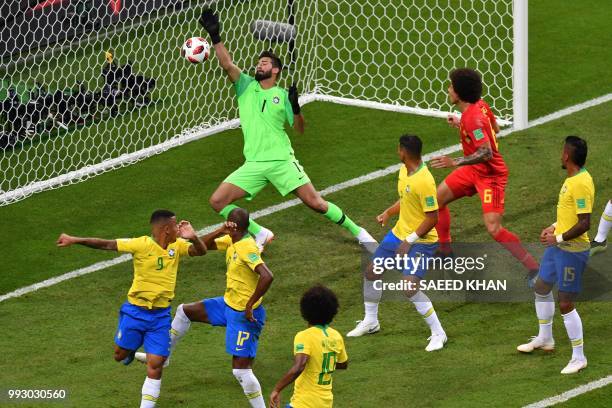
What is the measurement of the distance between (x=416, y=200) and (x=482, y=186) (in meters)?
1.29

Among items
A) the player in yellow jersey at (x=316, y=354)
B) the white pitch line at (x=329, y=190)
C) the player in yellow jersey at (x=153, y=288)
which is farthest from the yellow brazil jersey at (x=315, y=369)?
the white pitch line at (x=329, y=190)

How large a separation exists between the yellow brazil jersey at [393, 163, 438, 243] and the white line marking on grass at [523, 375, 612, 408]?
76.8 inches

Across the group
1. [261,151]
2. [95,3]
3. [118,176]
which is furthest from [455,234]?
[95,3]

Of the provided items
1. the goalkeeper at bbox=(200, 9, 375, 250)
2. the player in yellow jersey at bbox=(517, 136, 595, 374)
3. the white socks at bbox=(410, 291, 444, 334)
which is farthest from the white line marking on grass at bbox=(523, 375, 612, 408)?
the goalkeeper at bbox=(200, 9, 375, 250)

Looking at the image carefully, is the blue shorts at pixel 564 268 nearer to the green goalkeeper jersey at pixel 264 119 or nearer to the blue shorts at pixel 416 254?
the blue shorts at pixel 416 254

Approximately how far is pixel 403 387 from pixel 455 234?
355 cm

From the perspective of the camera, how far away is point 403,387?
41.2ft

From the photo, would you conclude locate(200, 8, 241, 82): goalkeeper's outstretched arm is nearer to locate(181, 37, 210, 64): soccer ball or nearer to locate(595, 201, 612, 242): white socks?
locate(181, 37, 210, 64): soccer ball

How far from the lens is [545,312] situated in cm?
1298

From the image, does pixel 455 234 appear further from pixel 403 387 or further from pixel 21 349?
pixel 21 349

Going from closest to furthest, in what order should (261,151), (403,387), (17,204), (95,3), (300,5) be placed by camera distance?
(403,387) < (261,151) < (17,204) < (95,3) < (300,5)

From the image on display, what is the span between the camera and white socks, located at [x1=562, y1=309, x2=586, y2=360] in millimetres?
12523

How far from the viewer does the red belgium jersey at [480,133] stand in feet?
46.0

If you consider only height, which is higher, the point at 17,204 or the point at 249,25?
the point at 249,25
